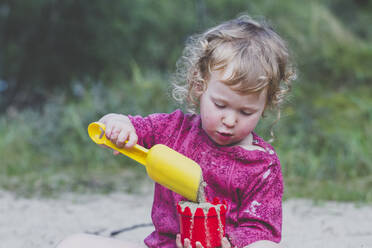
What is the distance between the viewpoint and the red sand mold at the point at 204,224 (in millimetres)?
1372

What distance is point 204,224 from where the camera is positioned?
138cm

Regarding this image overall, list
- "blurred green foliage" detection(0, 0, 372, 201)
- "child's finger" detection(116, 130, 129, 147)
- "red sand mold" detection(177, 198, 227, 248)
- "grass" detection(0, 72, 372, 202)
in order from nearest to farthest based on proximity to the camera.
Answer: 1. "red sand mold" detection(177, 198, 227, 248)
2. "child's finger" detection(116, 130, 129, 147)
3. "grass" detection(0, 72, 372, 202)
4. "blurred green foliage" detection(0, 0, 372, 201)

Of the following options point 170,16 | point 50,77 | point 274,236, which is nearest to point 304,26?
point 170,16

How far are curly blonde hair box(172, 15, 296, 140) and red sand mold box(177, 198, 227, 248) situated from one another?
372 mm

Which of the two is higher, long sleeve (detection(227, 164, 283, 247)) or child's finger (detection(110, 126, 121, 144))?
child's finger (detection(110, 126, 121, 144))

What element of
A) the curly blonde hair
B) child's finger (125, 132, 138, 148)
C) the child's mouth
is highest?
the curly blonde hair

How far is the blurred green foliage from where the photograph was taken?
3305 millimetres

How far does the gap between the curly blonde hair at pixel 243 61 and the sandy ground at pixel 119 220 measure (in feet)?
2.53

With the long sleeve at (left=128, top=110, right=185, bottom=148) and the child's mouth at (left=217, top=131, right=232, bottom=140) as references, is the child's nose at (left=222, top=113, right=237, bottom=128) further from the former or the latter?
the long sleeve at (left=128, top=110, right=185, bottom=148)

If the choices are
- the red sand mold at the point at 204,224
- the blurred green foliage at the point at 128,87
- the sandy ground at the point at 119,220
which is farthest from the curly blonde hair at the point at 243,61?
the blurred green foliage at the point at 128,87

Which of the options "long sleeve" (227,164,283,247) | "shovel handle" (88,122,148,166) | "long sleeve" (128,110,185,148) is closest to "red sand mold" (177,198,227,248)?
"long sleeve" (227,164,283,247)

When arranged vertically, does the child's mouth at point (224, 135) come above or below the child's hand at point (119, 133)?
above

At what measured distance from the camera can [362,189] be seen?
118 inches

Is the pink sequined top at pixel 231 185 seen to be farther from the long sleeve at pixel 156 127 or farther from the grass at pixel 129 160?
the grass at pixel 129 160
